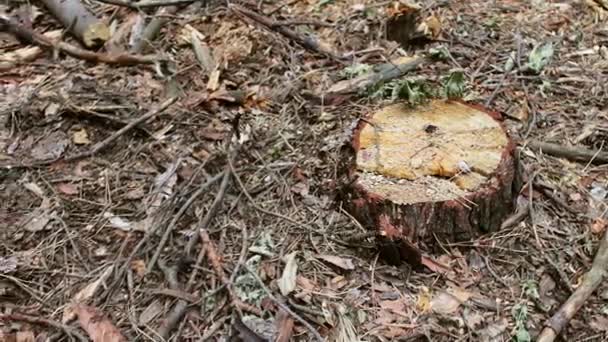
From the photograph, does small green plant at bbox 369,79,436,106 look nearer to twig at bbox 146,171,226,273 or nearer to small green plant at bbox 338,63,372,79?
small green plant at bbox 338,63,372,79

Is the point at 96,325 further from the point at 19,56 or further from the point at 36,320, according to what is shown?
the point at 19,56

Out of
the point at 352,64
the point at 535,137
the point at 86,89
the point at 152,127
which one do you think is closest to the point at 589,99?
the point at 535,137

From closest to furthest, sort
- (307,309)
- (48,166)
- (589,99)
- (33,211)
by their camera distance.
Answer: (307,309)
(33,211)
(48,166)
(589,99)

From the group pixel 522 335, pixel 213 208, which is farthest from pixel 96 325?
pixel 522 335

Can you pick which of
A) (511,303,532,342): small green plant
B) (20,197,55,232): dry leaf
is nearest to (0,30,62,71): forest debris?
(20,197,55,232): dry leaf

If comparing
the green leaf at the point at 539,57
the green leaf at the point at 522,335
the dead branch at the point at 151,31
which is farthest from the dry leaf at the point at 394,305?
the dead branch at the point at 151,31

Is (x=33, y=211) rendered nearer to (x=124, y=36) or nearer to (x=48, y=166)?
(x=48, y=166)
